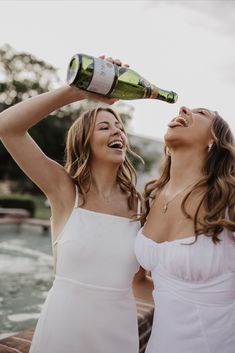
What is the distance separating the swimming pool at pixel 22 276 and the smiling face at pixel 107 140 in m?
1.88

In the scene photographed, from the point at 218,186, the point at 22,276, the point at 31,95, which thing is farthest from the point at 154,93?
the point at 31,95

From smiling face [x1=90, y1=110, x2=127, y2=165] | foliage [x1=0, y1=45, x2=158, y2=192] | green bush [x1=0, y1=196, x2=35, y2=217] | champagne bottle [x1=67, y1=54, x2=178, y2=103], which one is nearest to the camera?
champagne bottle [x1=67, y1=54, x2=178, y2=103]

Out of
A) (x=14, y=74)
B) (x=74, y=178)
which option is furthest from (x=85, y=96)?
(x=14, y=74)

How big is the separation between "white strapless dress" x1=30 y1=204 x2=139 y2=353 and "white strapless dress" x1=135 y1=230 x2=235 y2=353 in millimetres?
319

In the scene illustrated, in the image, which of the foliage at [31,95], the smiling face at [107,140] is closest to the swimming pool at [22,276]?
the smiling face at [107,140]

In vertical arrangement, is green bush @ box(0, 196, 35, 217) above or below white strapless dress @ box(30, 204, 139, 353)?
below

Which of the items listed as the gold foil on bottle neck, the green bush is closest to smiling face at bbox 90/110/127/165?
the gold foil on bottle neck

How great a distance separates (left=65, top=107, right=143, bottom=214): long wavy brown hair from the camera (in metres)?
2.66

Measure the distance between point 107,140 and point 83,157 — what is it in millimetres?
220

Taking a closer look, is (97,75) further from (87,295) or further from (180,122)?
(87,295)

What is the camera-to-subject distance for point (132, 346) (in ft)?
8.08

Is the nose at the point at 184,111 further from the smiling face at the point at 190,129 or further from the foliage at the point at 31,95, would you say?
the foliage at the point at 31,95

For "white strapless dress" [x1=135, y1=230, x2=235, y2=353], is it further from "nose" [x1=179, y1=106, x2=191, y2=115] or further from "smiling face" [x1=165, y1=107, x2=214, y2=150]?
"nose" [x1=179, y1=106, x2=191, y2=115]

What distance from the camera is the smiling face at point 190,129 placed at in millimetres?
2354
